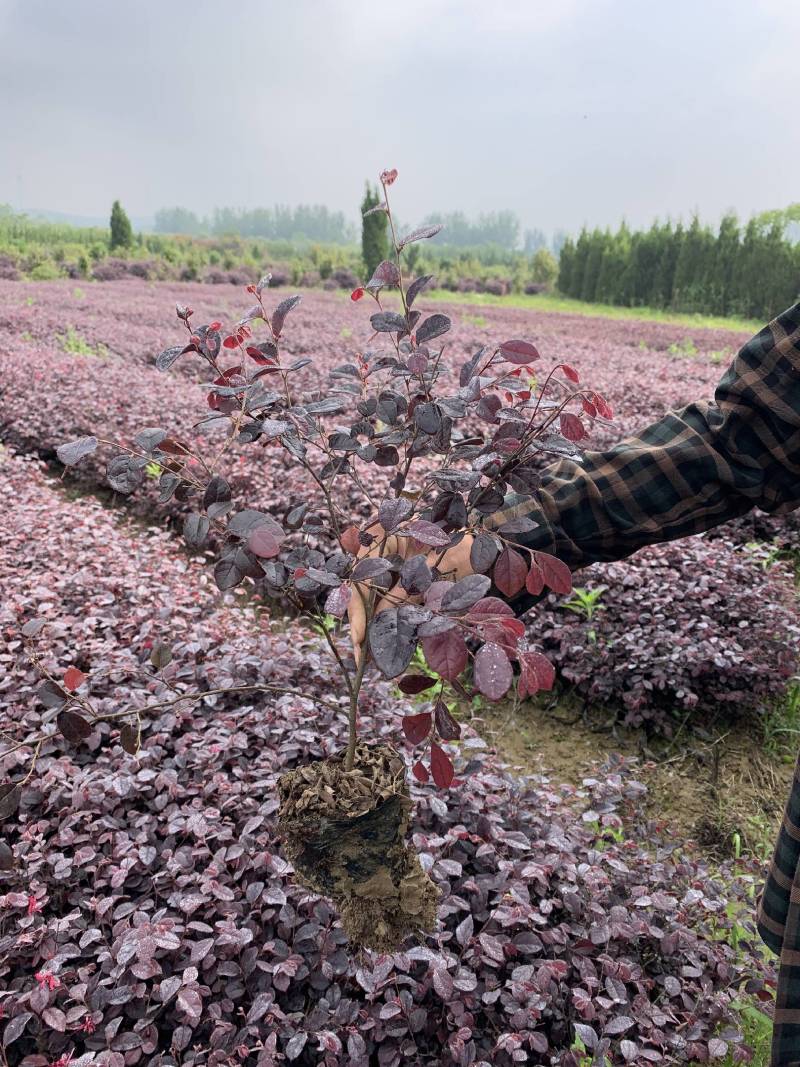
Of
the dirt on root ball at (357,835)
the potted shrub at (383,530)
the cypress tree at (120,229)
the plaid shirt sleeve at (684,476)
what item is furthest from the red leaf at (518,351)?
the cypress tree at (120,229)

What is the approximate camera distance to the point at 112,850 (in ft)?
5.15

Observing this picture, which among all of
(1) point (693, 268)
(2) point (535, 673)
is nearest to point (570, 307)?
(1) point (693, 268)

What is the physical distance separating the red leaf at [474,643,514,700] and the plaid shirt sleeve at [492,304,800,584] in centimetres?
56

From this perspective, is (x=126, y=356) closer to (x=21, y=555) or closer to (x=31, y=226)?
(x=21, y=555)

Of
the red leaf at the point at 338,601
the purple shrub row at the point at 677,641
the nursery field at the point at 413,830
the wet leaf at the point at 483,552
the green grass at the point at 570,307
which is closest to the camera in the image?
the red leaf at the point at 338,601

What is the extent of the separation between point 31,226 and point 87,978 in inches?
1563

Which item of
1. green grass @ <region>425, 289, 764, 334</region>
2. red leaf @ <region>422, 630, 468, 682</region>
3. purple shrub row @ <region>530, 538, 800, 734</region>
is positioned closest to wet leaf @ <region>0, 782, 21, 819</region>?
red leaf @ <region>422, 630, 468, 682</region>

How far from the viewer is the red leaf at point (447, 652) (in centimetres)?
73

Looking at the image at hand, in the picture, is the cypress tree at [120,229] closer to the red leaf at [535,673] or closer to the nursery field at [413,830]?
the nursery field at [413,830]

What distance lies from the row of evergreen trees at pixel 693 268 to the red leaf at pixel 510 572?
18830 millimetres

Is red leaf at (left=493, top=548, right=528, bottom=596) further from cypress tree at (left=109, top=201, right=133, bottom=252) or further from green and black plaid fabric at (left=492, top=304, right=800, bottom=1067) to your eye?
cypress tree at (left=109, top=201, right=133, bottom=252)

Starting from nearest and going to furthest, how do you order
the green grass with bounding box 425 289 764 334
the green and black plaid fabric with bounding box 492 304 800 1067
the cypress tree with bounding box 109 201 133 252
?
the green and black plaid fabric with bounding box 492 304 800 1067 < the green grass with bounding box 425 289 764 334 < the cypress tree with bounding box 109 201 133 252

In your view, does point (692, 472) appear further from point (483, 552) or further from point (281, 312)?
point (281, 312)

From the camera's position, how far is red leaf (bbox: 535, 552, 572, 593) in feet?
3.10
